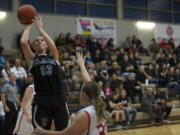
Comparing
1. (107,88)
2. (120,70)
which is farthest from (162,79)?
(107,88)

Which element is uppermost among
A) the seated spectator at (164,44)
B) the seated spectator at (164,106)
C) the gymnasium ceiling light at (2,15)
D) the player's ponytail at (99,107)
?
the gymnasium ceiling light at (2,15)

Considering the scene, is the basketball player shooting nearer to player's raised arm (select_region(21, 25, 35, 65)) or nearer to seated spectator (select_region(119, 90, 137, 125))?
player's raised arm (select_region(21, 25, 35, 65))

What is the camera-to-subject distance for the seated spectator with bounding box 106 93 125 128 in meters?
9.93

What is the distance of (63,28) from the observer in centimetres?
1529

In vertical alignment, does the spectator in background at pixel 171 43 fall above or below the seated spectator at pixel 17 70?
above

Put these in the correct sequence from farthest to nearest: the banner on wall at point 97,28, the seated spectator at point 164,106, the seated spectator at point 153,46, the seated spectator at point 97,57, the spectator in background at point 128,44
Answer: the seated spectator at point 153,46, the spectator in background at point 128,44, the banner on wall at point 97,28, the seated spectator at point 97,57, the seated spectator at point 164,106

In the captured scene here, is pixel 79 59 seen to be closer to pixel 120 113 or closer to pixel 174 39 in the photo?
pixel 120 113

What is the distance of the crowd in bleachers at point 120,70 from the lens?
10312 millimetres

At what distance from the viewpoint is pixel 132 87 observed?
38.4 feet

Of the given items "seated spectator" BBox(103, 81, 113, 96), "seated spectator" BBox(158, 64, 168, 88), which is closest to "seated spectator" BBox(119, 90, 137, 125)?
"seated spectator" BBox(103, 81, 113, 96)

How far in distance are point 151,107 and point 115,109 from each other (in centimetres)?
137

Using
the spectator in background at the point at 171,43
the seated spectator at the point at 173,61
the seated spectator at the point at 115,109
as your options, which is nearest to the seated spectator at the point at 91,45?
the seated spectator at the point at 173,61

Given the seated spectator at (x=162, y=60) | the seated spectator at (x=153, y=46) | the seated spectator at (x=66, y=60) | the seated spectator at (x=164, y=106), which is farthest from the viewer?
the seated spectator at (x=153, y=46)

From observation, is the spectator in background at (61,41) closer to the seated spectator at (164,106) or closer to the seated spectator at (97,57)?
the seated spectator at (97,57)
